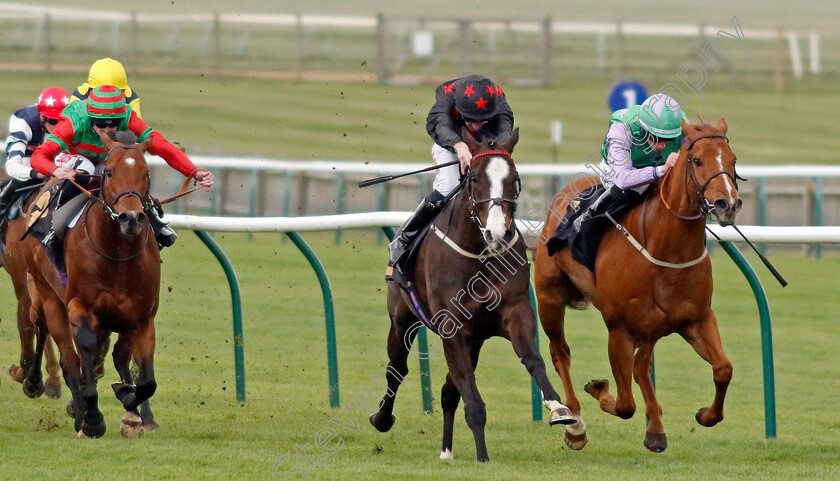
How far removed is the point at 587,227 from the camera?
283 inches

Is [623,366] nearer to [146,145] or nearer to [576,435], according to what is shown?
[576,435]

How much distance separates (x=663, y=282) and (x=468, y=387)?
1036 millimetres

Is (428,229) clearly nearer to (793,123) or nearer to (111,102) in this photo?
(111,102)

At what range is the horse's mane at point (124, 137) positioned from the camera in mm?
7168

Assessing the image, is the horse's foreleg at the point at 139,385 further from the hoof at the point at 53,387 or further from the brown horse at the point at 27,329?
the hoof at the point at 53,387

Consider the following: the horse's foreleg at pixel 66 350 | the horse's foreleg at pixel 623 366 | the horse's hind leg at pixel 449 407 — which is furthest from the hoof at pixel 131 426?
the horse's foreleg at pixel 623 366

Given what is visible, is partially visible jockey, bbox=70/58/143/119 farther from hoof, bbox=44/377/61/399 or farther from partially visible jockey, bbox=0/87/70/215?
hoof, bbox=44/377/61/399

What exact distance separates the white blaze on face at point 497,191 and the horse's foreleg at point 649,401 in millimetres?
1161

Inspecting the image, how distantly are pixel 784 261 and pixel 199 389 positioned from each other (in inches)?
300

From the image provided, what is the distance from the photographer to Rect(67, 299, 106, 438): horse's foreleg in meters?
7.20

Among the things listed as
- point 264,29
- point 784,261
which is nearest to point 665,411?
point 784,261

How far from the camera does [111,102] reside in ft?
24.5

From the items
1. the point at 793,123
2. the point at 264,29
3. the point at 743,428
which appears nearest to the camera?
the point at 743,428

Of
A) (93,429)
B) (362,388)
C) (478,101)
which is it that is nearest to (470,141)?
(478,101)
